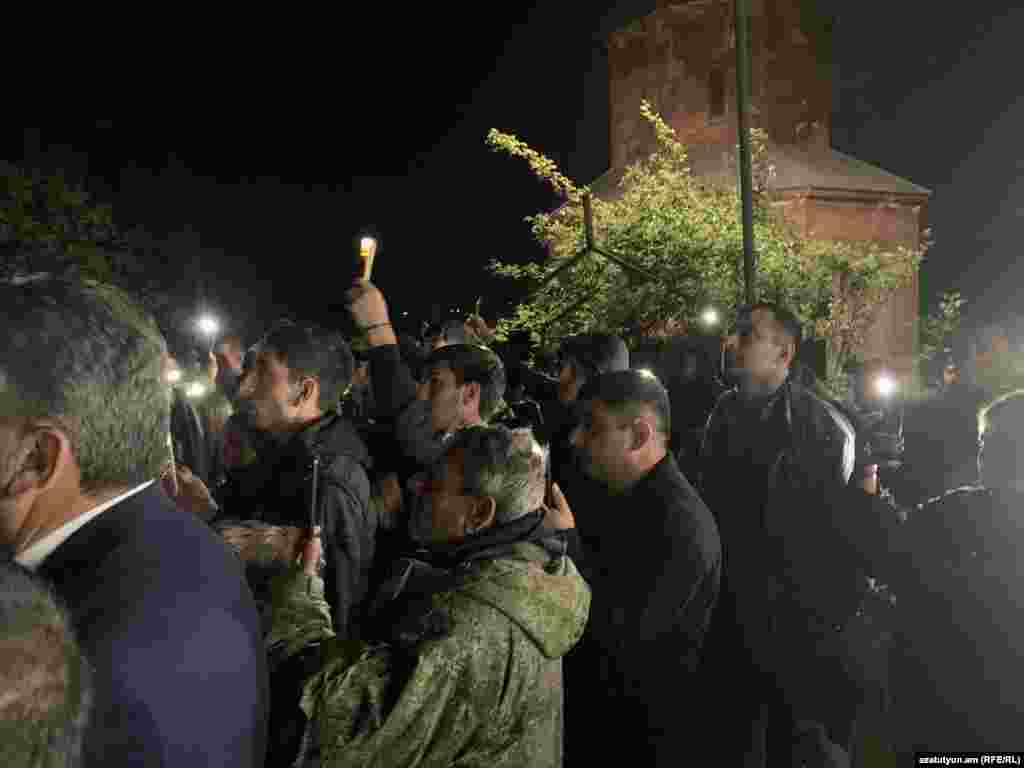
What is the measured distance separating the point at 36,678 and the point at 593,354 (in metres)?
4.93

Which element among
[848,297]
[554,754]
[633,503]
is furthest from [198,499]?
[848,297]

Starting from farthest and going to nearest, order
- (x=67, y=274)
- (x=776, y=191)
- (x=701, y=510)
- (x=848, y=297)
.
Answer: (x=776, y=191) → (x=848, y=297) → (x=701, y=510) → (x=67, y=274)

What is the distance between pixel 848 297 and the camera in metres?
24.6

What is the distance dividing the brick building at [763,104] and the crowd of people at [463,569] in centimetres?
2848

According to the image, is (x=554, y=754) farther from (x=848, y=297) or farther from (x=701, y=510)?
(x=848, y=297)

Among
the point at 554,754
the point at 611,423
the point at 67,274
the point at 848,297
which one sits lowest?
the point at 554,754

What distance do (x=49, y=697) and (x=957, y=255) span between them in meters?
55.5

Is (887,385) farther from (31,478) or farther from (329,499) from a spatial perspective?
(31,478)

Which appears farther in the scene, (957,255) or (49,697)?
(957,255)

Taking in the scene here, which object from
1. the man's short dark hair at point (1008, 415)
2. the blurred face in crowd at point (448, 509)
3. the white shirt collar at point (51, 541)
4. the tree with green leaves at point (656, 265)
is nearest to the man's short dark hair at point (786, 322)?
the man's short dark hair at point (1008, 415)

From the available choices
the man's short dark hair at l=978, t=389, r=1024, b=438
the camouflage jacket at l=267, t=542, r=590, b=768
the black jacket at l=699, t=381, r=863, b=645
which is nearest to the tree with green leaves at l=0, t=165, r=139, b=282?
the black jacket at l=699, t=381, r=863, b=645

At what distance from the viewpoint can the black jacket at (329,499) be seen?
319cm

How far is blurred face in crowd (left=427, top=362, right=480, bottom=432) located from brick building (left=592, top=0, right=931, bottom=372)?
93.9ft

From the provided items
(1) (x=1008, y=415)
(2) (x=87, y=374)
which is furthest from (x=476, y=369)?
(2) (x=87, y=374)
